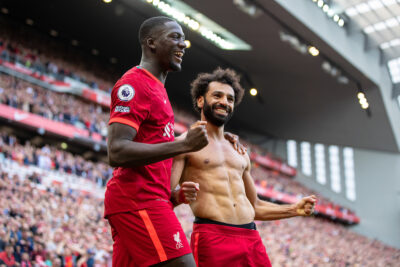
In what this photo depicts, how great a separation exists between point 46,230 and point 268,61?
16.1 metres

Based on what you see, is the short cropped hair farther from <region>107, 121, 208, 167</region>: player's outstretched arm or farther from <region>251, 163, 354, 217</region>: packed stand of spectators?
<region>251, 163, 354, 217</region>: packed stand of spectators

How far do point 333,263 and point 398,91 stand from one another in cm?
1098

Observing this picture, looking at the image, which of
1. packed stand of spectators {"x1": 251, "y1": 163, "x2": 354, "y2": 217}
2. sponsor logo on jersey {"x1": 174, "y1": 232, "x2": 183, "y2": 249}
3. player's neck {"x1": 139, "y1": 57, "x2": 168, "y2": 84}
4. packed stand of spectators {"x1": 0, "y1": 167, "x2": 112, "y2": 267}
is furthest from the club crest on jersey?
packed stand of spectators {"x1": 251, "y1": 163, "x2": 354, "y2": 217}

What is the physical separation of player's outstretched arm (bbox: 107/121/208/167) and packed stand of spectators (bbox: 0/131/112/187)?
12125 mm

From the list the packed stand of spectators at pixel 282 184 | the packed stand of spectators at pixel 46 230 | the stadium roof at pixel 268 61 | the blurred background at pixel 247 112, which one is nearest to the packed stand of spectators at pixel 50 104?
the blurred background at pixel 247 112

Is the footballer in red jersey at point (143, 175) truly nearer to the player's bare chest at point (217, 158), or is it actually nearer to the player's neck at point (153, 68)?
the player's neck at point (153, 68)

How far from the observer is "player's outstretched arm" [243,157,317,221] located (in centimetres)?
386

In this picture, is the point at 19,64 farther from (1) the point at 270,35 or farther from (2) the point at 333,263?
(2) the point at 333,263

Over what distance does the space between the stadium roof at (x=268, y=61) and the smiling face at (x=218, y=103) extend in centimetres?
1286

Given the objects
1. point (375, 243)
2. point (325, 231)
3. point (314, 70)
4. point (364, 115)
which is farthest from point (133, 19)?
point (375, 243)

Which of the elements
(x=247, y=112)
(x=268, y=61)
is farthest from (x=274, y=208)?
(x=247, y=112)

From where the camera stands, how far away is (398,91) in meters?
24.2

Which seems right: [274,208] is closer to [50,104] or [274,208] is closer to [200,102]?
[200,102]

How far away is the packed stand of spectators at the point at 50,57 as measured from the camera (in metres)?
21.5
